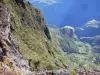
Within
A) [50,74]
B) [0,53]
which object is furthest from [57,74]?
[0,53]

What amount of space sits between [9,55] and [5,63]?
4.60m

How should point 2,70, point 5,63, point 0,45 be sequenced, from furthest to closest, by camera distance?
point 0,45 → point 5,63 → point 2,70

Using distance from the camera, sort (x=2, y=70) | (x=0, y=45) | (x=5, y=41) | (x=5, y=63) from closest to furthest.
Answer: (x=2, y=70) → (x=5, y=63) → (x=0, y=45) → (x=5, y=41)

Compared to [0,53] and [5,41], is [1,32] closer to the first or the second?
[5,41]

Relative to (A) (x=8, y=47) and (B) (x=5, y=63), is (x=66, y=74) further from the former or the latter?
(B) (x=5, y=63)

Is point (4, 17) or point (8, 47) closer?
point (8, 47)

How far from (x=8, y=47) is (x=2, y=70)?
9899 millimetres

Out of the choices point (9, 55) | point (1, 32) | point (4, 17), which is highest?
point (4, 17)

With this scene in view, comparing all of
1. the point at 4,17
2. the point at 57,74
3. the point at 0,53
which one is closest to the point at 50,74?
the point at 57,74

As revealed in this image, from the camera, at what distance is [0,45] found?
49000 mm

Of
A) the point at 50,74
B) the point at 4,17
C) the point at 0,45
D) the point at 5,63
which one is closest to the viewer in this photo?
the point at 5,63

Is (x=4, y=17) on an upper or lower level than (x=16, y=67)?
upper

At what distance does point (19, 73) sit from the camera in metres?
47.4

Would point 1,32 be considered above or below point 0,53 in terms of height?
above
